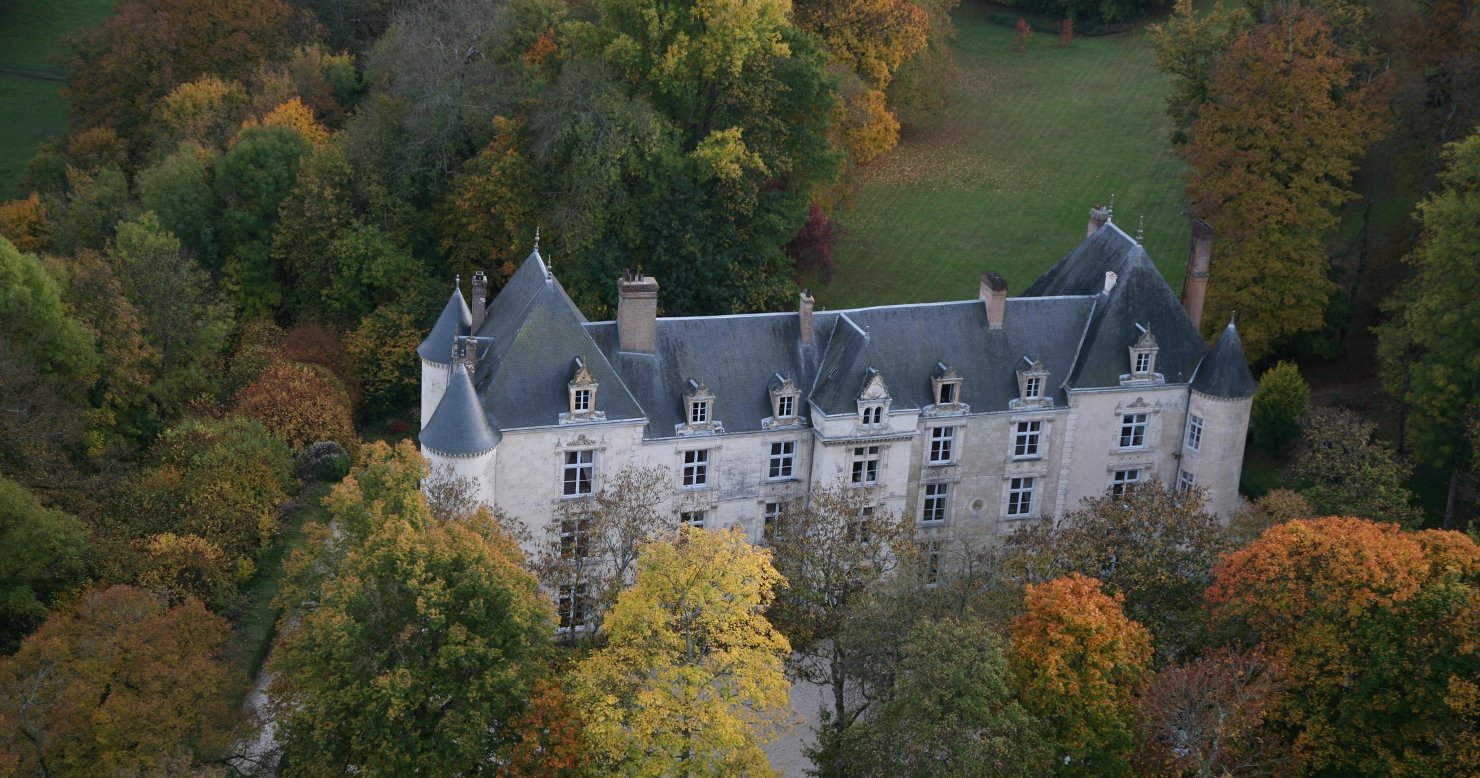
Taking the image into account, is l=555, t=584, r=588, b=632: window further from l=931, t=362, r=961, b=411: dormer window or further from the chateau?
l=931, t=362, r=961, b=411: dormer window

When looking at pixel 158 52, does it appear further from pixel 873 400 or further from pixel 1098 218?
pixel 1098 218

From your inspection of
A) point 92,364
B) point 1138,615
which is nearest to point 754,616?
point 1138,615

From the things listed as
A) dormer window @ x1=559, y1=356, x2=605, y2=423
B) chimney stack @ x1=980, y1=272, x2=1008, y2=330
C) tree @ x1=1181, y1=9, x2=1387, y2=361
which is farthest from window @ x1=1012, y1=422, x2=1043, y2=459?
dormer window @ x1=559, y1=356, x2=605, y2=423

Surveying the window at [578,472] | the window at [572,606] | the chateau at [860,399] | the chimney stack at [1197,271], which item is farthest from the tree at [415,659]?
the chimney stack at [1197,271]

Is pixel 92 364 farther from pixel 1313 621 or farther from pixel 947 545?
pixel 1313 621

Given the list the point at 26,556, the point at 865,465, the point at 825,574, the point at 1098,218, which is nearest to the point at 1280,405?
the point at 1098,218

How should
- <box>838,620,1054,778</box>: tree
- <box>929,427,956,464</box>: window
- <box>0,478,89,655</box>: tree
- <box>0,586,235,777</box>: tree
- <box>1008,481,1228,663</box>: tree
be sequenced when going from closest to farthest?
<box>838,620,1054,778</box>: tree → <box>0,586,235,777</box>: tree → <box>1008,481,1228,663</box>: tree → <box>0,478,89,655</box>: tree → <box>929,427,956,464</box>: window
